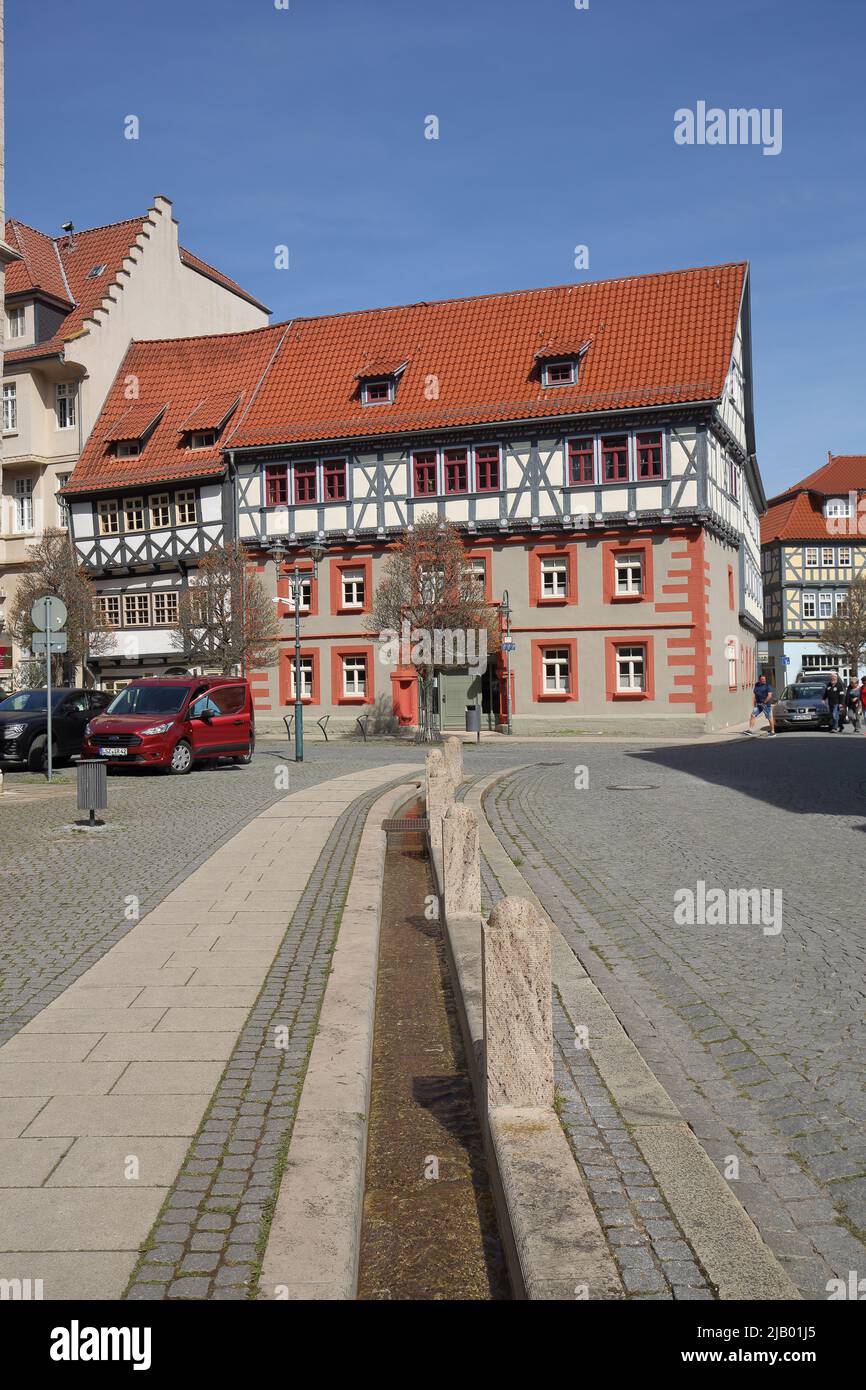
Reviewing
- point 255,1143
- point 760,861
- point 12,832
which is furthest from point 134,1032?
point 12,832

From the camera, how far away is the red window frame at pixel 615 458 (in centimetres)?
A: 3722

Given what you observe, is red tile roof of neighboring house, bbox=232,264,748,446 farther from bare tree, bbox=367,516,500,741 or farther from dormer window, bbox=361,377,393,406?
bare tree, bbox=367,516,500,741

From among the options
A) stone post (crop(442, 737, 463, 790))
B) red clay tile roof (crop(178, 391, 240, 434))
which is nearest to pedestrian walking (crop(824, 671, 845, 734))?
red clay tile roof (crop(178, 391, 240, 434))

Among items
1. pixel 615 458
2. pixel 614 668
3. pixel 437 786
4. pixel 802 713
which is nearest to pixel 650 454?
pixel 615 458

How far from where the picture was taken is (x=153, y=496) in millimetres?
43000

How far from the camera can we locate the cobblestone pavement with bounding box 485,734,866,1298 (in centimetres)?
408

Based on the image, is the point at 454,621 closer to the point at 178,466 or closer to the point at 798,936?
the point at 178,466

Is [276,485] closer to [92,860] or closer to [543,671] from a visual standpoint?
[543,671]

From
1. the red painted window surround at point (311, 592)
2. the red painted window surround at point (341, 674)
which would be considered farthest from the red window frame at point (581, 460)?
the red painted window surround at point (311, 592)

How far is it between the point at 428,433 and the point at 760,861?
3033 cm

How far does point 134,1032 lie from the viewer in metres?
5.91

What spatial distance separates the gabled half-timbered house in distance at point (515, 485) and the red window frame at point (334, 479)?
6 centimetres

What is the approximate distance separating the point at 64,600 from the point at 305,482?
879 centimetres

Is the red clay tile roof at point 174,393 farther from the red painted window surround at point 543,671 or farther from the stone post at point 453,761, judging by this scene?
the stone post at point 453,761
